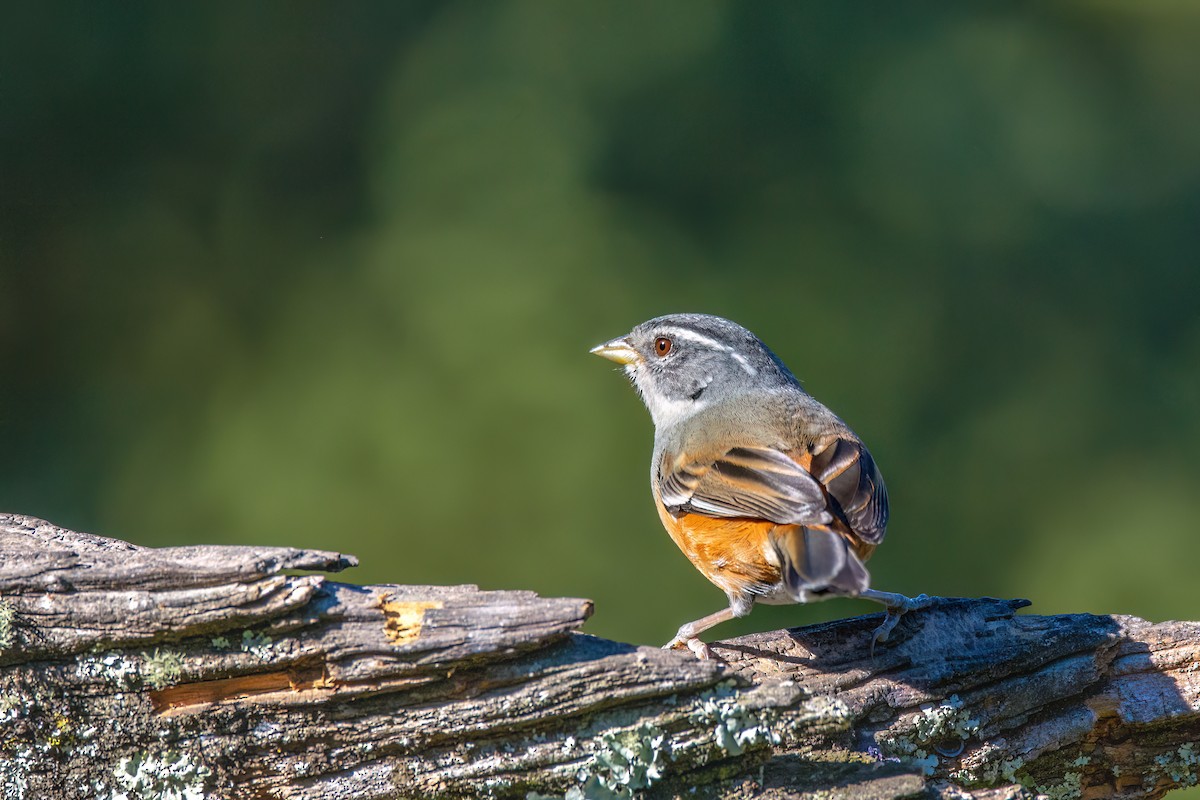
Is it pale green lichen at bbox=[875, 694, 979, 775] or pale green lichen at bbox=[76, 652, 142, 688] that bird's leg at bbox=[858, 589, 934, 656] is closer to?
pale green lichen at bbox=[875, 694, 979, 775]

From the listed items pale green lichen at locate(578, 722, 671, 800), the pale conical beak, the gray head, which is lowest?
pale green lichen at locate(578, 722, 671, 800)

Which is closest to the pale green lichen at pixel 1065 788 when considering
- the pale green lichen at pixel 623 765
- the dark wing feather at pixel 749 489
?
the dark wing feather at pixel 749 489

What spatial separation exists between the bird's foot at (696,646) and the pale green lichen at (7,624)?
5.31ft

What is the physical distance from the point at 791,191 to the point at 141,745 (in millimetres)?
4629

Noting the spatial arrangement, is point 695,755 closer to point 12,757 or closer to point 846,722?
point 846,722

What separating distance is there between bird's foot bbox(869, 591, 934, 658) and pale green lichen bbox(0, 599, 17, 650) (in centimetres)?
219

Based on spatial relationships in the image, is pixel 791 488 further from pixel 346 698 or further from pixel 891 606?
pixel 346 698

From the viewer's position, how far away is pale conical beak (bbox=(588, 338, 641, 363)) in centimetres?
507

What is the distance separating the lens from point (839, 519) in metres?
3.35

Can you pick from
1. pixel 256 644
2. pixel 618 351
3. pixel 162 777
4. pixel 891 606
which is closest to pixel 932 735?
pixel 891 606

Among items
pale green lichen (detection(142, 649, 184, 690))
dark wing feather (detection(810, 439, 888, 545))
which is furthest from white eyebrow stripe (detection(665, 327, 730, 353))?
pale green lichen (detection(142, 649, 184, 690))

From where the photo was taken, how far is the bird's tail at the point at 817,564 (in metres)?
2.91

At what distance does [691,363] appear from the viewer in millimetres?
4812

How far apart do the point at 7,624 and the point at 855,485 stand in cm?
237
